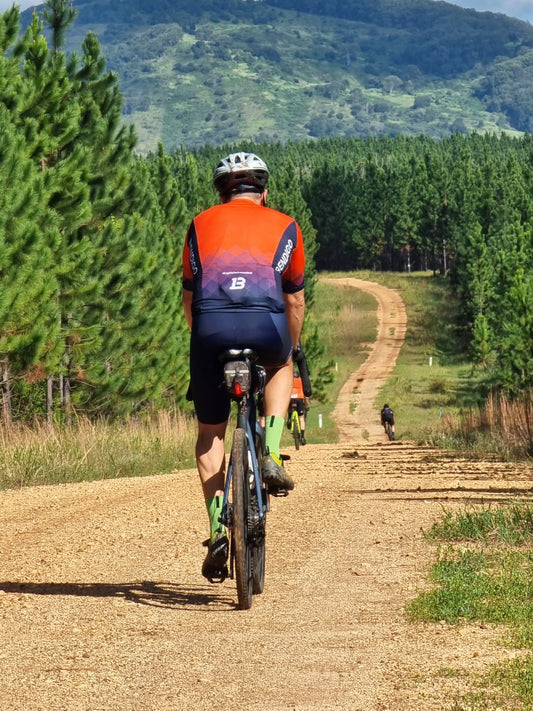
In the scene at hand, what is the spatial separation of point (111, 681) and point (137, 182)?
29097 millimetres

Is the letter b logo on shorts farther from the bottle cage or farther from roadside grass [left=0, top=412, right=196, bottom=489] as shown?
roadside grass [left=0, top=412, right=196, bottom=489]

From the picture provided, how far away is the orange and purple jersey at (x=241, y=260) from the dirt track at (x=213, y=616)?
159 cm

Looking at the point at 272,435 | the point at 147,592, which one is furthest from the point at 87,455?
the point at 272,435

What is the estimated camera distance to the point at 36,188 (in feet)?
72.8

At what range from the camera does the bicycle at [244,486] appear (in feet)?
18.2

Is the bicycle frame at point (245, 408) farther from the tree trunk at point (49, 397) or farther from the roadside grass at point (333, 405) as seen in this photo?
the tree trunk at point (49, 397)

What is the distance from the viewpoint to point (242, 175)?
241 inches

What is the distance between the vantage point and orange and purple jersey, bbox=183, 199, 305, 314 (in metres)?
5.70

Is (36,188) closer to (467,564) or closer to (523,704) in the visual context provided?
(467,564)

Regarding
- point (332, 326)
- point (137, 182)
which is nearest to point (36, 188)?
point (137, 182)

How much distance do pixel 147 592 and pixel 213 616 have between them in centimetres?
70

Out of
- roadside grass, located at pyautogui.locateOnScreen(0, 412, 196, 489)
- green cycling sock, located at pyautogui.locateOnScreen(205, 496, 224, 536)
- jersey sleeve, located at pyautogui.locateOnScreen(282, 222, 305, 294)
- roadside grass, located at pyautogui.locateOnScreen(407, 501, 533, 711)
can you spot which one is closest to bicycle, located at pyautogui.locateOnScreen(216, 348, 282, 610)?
green cycling sock, located at pyautogui.locateOnScreen(205, 496, 224, 536)

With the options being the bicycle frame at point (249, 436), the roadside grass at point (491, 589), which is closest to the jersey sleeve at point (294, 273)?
the bicycle frame at point (249, 436)

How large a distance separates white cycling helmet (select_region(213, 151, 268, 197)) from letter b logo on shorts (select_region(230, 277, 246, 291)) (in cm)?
68
